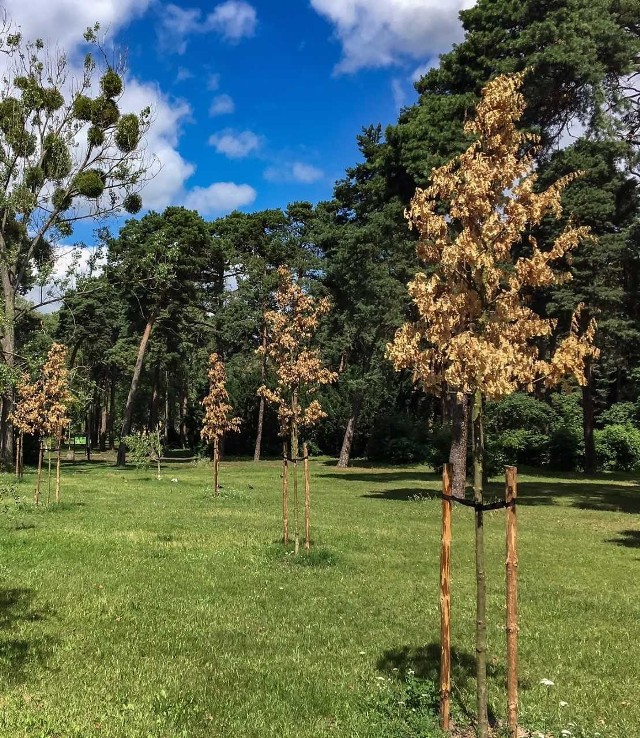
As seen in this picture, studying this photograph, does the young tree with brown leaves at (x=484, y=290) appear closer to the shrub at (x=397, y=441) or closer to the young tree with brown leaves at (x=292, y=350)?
the young tree with brown leaves at (x=292, y=350)

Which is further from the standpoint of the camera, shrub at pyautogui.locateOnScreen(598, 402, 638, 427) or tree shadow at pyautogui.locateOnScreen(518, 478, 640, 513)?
shrub at pyautogui.locateOnScreen(598, 402, 638, 427)

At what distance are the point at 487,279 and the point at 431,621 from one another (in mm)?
4657

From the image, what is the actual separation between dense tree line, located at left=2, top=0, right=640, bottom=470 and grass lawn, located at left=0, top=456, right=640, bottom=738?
2.81 meters

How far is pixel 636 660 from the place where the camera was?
20.1ft

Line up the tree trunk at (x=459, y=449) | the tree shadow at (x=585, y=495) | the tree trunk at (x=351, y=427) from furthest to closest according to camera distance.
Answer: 1. the tree trunk at (x=351, y=427)
2. the tree shadow at (x=585, y=495)
3. the tree trunk at (x=459, y=449)

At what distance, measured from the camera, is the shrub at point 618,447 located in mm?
36219

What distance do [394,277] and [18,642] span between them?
22511 mm

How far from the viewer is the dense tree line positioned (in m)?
19.6

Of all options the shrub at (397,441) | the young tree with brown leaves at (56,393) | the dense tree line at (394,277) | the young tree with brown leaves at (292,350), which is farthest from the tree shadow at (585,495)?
the shrub at (397,441)

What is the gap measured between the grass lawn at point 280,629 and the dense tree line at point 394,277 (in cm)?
281

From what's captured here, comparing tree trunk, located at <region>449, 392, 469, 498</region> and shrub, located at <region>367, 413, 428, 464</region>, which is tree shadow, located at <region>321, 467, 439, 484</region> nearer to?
shrub, located at <region>367, 413, 428, 464</region>

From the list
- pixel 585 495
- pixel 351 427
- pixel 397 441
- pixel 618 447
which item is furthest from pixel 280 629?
pixel 397 441

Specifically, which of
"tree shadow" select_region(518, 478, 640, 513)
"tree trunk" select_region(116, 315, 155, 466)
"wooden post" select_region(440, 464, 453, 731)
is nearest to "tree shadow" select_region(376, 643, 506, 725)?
"wooden post" select_region(440, 464, 453, 731)

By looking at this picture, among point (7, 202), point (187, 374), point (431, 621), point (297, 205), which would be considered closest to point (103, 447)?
point (187, 374)
